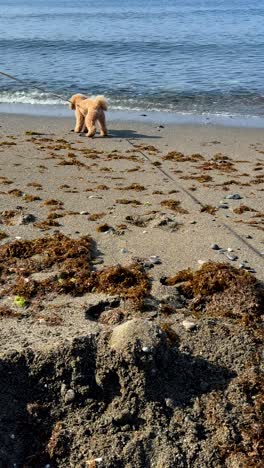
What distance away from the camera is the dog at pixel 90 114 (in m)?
11.5

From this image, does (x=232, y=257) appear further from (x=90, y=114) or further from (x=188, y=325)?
(x=90, y=114)

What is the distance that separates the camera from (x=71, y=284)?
189 inches

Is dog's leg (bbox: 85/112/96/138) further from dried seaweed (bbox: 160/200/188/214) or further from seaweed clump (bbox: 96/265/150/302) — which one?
seaweed clump (bbox: 96/265/150/302)

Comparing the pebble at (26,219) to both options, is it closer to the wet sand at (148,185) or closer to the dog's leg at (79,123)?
the wet sand at (148,185)

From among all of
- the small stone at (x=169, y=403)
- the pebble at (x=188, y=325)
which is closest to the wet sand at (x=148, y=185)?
the pebble at (x=188, y=325)

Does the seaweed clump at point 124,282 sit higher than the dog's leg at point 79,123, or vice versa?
the dog's leg at point 79,123

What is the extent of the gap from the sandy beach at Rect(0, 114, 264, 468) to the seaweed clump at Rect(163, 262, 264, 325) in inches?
6.2

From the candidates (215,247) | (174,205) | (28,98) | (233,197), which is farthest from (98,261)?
(28,98)

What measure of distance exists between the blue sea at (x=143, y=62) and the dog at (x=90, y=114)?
302 cm

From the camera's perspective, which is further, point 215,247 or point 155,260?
point 215,247

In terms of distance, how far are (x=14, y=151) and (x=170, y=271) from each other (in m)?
5.87

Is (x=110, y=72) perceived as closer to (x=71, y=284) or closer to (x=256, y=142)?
(x=256, y=142)

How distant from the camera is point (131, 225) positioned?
6.32 meters

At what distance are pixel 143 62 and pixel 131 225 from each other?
53.9 feet
